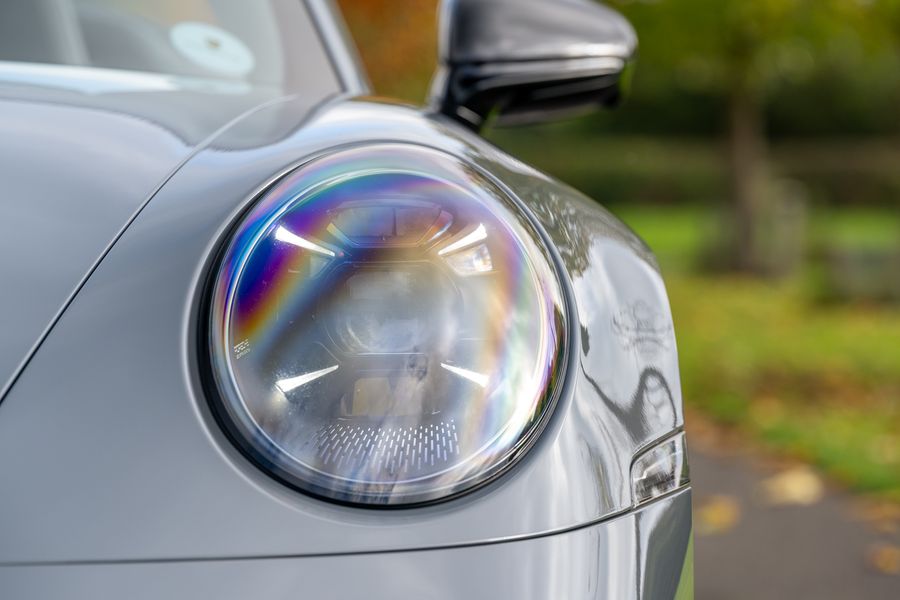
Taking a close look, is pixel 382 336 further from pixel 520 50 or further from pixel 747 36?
pixel 747 36

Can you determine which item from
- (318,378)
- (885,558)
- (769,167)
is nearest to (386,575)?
(318,378)

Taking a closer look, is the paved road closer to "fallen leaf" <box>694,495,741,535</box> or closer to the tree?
"fallen leaf" <box>694,495,741,535</box>

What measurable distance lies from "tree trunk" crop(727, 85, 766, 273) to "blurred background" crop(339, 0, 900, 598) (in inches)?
1.3

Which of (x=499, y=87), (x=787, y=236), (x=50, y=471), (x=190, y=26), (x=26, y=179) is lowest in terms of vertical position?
(x=50, y=471)

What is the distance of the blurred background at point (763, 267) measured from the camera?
395 centimetres

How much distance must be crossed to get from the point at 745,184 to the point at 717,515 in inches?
480

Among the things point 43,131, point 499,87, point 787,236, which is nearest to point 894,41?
point 787,236

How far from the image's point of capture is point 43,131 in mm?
1127

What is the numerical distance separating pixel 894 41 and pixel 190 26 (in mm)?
12387

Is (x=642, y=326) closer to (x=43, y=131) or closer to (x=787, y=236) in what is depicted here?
(x=43, y=131)

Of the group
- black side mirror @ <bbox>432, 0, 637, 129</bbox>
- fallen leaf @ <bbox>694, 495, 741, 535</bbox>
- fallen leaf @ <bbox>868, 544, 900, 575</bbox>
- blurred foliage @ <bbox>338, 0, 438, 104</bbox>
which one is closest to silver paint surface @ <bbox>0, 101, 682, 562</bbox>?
black side mirror @ <bbox>432, 0, 637, 129</bbox>

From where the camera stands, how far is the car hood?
38.4 inches

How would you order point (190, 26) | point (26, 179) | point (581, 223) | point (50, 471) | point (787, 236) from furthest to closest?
point (787, 236), point (190, 26), point (581, 223), point (26, 179), point (50, 471)

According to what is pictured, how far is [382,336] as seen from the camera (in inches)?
37.6
